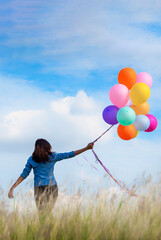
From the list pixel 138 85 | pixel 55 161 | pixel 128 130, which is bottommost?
pixel 55 161

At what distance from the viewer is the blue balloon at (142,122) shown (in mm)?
6863

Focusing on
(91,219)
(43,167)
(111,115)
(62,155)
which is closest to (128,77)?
(111,115)

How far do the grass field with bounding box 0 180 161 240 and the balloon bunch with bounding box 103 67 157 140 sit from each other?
2.18 meters

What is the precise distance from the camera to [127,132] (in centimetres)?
699

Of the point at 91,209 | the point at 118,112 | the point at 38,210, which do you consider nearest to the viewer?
the point at 91,209

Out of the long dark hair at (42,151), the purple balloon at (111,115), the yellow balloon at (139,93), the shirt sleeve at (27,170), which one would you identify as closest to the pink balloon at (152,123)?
the yellow balloon at (139,93)

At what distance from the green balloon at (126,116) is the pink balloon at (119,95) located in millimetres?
255

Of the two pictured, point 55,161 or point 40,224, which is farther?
point 55,161

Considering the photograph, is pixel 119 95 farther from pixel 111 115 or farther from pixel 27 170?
pixel 27 170

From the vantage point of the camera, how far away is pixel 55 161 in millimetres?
5844

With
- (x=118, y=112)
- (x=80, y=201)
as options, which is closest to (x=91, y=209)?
(x=80, y=201)

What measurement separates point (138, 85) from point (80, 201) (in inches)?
116

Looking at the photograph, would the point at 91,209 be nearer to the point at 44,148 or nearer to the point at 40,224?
the point at 40,224

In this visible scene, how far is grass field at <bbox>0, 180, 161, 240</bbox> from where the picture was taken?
12.8ft
